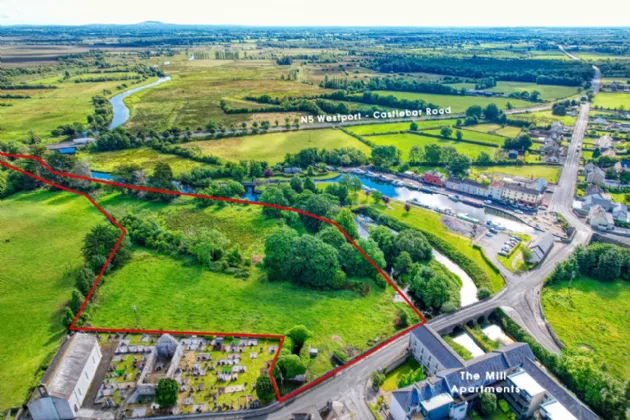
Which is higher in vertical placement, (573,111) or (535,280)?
(573,111)

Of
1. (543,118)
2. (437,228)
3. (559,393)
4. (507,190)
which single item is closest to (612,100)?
(543,118)

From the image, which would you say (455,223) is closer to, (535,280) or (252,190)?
(535,280)

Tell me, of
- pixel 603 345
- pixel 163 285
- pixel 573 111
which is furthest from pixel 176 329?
pixel 573 111

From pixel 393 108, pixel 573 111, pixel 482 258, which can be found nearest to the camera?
pixel 482 258

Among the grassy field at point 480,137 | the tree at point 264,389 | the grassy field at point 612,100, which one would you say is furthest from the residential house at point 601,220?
the grassy field at point 612,100

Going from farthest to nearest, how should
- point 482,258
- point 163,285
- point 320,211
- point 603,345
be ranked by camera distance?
point 320,211 → point 482,258 → point 163,285 → point 603,345

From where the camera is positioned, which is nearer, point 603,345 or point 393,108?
point 603,345

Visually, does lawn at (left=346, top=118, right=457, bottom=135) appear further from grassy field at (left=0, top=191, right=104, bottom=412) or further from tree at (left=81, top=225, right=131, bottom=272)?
tree at (left=81, top=225, right=131, bottom=272)
